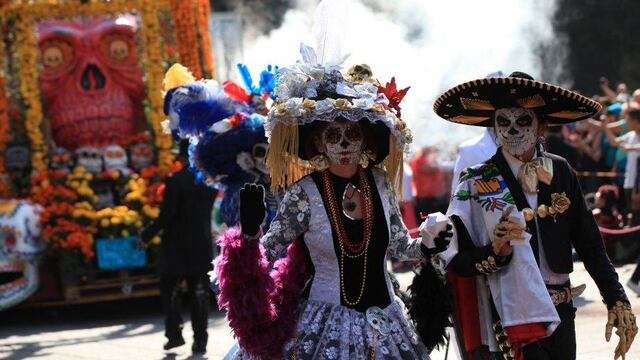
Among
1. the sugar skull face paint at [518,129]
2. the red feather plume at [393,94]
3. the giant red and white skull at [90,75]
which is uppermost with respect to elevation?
the giant red and white skull at [90,75]

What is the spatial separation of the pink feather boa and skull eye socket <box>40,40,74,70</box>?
28.1 feet

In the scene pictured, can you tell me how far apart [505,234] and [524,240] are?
0.32ft

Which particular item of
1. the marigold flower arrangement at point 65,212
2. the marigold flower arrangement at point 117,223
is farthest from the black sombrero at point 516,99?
the marigold flower arrangement at point 65,212

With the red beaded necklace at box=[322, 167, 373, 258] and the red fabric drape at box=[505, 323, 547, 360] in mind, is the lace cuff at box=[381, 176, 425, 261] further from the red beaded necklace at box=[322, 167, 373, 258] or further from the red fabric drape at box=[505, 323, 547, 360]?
the red fabric drape at box=[505, 323, 547, 360]

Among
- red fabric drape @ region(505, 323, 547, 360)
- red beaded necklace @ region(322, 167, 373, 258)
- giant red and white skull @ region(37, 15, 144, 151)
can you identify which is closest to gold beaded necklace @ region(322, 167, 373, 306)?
red beaded necklace @ region(322, 167, 373, 258)

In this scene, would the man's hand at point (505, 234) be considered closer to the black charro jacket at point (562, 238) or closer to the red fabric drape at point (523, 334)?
the black charro jacket at point (562, 238)

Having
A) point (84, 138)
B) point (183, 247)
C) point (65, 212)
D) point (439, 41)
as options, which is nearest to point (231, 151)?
point (183, 247)

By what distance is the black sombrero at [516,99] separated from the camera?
5340mm

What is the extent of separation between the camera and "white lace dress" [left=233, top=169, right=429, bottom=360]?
5.16 meters

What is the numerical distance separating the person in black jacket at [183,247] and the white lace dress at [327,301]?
419 centimetres

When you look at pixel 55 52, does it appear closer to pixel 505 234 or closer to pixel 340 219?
pixel 340 219

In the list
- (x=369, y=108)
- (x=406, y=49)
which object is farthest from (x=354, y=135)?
(x=406, y=49)

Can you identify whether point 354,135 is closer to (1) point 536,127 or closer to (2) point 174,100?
(1) point 536,127

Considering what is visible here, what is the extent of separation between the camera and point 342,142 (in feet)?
17.9
